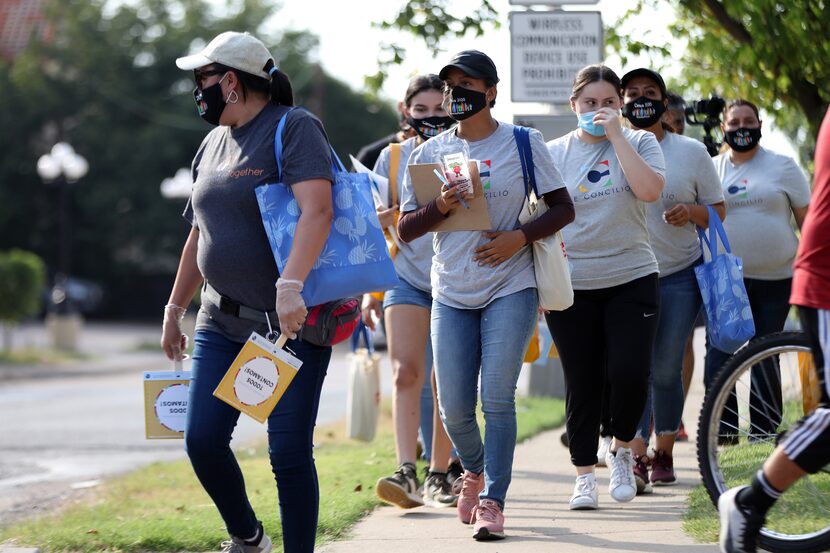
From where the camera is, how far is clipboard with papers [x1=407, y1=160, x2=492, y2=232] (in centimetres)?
541

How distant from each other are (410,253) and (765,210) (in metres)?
2.09

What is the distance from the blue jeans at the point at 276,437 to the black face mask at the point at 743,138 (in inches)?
139

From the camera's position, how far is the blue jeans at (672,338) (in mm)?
6730

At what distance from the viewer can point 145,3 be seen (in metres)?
47.7

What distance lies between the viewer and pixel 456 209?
548 centimetres

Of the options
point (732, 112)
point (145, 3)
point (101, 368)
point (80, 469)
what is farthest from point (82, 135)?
point (732, 112)

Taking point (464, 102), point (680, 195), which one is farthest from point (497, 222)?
point (680, 195)

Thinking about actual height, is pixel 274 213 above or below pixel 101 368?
above

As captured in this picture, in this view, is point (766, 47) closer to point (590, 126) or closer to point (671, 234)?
point (671, 234)

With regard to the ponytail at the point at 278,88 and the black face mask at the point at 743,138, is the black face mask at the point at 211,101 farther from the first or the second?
the black face mask at the point at 743,138

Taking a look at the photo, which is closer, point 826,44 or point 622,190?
point 622,190

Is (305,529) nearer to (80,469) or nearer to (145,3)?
(80,469)

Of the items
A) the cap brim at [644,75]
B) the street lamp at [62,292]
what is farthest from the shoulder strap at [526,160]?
the street lamp at [62,292]

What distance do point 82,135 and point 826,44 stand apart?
3907 cm
